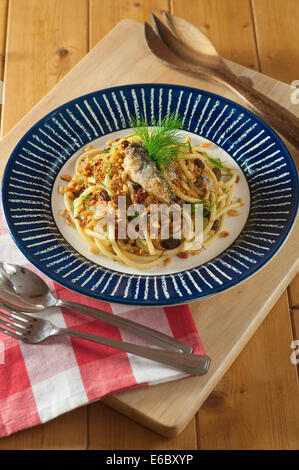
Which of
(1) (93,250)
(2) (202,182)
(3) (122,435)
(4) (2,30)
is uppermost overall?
(4) (2,30)

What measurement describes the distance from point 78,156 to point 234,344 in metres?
1.43

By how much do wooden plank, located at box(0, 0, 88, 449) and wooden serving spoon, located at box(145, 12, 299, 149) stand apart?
809 millimetres

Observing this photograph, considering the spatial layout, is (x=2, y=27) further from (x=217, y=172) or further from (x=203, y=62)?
A: (x=217, y=172)

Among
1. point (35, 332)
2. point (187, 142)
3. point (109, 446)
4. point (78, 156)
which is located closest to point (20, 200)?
point (78, 156)

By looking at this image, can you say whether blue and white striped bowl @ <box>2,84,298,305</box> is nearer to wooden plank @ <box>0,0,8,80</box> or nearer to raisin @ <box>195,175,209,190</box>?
raisin @ <box>195,175,209,190</box>

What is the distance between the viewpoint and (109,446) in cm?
281

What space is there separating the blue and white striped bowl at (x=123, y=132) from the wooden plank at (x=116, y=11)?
1.45 metres

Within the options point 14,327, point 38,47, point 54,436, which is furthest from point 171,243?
point 38,47

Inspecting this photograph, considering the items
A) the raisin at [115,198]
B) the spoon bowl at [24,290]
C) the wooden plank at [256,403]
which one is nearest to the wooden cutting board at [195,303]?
the wooden plank at [256,403]

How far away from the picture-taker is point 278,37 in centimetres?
470

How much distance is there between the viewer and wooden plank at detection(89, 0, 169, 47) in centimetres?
478

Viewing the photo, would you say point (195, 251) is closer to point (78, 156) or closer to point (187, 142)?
point (187, 142)

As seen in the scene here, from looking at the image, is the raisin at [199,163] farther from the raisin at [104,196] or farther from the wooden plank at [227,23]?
the wooden plank at [227,23]

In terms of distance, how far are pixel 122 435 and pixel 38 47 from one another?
312 centimetres
